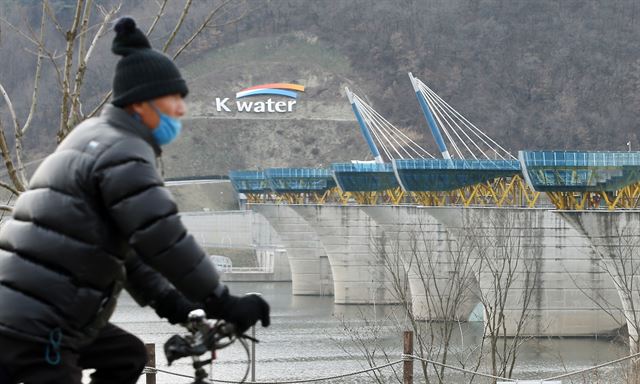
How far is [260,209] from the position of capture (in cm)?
8694

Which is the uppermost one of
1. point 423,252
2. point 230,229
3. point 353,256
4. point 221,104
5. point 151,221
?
point 221,104

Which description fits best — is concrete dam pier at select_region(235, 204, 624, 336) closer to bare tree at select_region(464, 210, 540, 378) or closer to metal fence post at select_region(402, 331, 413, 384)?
bare tree at select_region(464, 210, 540, 378)

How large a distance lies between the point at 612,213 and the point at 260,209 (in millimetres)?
46672

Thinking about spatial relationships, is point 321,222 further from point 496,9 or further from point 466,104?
point 496,9

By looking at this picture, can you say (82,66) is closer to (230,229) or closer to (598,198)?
(598,198)

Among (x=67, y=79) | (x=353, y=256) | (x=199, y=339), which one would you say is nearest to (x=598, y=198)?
(x=353, y=256)

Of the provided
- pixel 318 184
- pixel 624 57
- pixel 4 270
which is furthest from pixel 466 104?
pixel 4 270

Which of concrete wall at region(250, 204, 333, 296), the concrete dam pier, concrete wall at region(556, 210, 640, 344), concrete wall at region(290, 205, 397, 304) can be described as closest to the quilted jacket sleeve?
concrete wall at region(556, 210, 640, 344)

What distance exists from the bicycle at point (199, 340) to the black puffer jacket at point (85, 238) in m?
0.20

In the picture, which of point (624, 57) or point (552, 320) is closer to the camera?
point (552, 320)

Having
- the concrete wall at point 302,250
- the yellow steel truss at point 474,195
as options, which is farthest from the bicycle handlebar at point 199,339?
the concrete wall at point 302,250

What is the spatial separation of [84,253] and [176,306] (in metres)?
0.48

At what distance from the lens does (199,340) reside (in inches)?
184

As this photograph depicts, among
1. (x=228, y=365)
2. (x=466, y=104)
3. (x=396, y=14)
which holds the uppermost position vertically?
(x=396, y=14)
